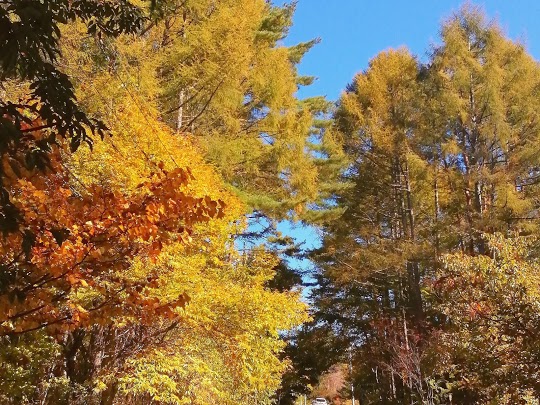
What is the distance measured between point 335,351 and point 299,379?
193 centimetres

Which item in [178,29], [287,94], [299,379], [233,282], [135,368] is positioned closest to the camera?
[135,368]

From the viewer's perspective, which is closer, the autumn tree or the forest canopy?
the forest canopy

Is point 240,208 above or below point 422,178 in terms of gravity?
below

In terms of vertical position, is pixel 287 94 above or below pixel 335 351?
above

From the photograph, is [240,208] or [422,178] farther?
[422,178]

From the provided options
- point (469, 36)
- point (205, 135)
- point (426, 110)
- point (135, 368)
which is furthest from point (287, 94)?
point (135, 368)

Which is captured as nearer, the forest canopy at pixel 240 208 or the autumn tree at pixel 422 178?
the forest canopy at pixel 240 208

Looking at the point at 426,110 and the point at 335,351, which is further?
the point at 335,351

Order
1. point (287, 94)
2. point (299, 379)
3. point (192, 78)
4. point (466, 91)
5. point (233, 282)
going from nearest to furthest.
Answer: point (233, 282) → point (192, 78) → point (287, 94) → point (466, 91) → point (299, 379)

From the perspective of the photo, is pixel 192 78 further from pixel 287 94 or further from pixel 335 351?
pixel 335 351

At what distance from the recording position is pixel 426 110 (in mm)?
15750

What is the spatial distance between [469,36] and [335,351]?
12.7 metres

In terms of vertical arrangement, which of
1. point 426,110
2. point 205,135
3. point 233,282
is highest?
point 426,110

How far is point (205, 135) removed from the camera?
35.7 feet
